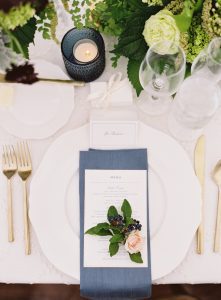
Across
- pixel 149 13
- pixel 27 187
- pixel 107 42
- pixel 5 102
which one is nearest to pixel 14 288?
pixel 27 187

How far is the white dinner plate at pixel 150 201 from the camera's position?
1.00 meters

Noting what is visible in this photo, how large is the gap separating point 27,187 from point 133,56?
42 centimetres

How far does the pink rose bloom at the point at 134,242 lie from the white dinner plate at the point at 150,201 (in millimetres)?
70

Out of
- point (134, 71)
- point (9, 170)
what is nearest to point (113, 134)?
point (134, 71)

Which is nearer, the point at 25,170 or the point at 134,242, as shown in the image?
the point at 134,242

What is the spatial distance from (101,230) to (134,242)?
0.29ft

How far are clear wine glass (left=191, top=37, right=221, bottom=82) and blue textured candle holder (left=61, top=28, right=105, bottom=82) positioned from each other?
0.23 metres

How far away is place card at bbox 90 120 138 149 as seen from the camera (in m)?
1.06

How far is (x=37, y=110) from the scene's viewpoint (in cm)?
109

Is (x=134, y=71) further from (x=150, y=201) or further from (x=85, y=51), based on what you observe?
(x=150, y=201)

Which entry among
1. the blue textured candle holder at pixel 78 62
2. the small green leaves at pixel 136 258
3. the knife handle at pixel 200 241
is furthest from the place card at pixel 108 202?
the blue textured candle holder at pixel 78 62

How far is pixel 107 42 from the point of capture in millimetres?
1146

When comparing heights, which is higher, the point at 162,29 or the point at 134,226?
the point at 162,29

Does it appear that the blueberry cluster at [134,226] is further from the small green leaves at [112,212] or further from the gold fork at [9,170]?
the gold fork at [9,170]
